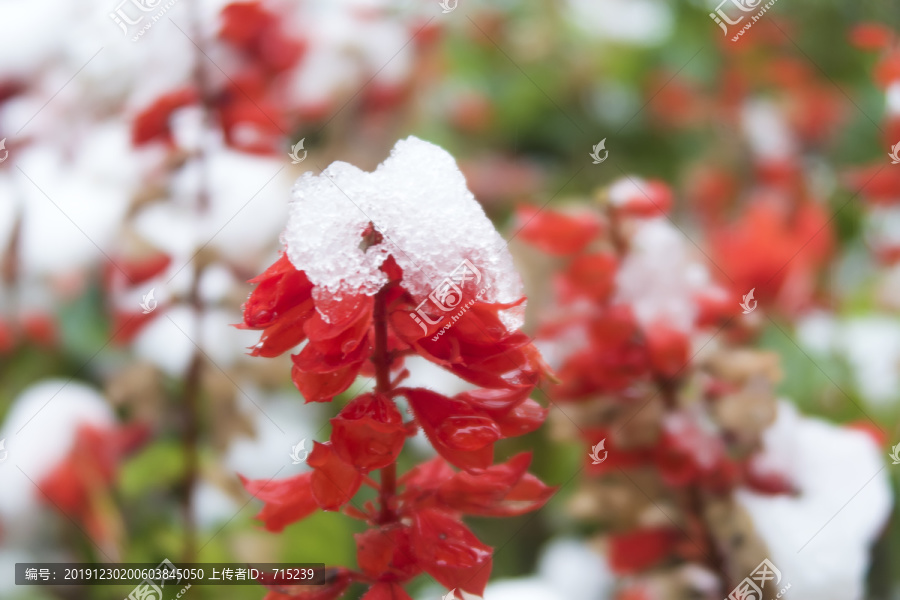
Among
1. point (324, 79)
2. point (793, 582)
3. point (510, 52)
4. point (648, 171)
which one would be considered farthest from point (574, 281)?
point (510, 52)

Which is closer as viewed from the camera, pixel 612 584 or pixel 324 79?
pixel 612 584

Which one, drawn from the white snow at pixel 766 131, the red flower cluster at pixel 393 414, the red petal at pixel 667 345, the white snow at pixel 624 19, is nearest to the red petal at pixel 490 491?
the red flower cluster at pixel 393 414

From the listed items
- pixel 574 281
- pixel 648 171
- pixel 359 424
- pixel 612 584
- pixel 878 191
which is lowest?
pixel 612 584

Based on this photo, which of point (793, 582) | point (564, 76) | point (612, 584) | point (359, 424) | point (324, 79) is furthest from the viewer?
point (564, 76)

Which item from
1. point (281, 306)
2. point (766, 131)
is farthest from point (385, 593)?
point (766, 131)

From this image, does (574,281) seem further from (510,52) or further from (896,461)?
(510,52)

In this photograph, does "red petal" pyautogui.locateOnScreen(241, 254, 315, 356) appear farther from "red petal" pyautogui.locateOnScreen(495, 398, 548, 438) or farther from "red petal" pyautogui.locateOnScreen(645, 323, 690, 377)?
"red petal" pyautogui.locateOnScreen(645, 323, 690, 377)

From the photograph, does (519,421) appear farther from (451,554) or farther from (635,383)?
(635,383)

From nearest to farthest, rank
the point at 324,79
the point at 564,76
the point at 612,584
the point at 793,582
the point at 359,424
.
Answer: the point at 359,424
the point at 793,582
the point at 612,584
the point at 324,79
the point at 564,76

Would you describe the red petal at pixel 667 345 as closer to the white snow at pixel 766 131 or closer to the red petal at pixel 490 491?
the red petal at pixel 490 491
